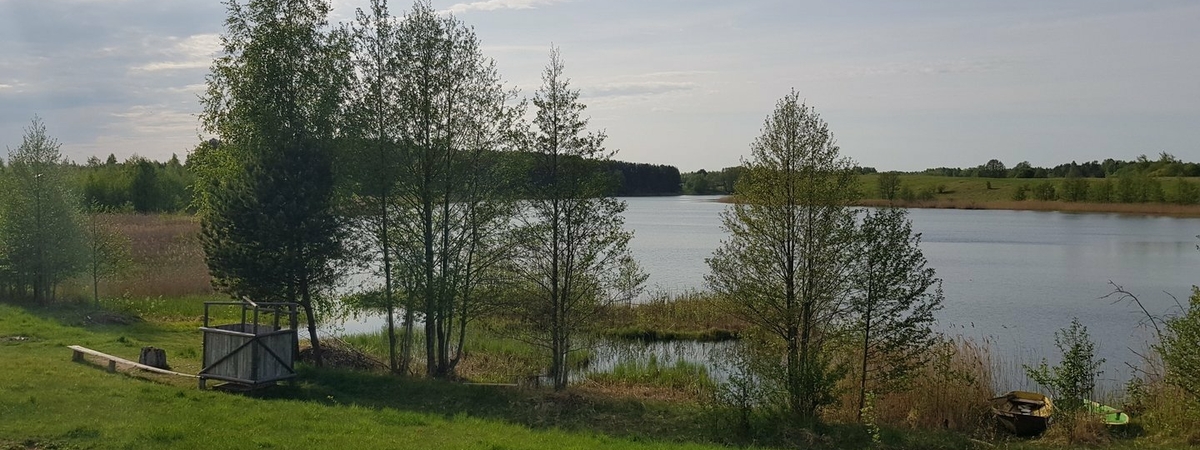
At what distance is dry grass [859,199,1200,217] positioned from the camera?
71812mm

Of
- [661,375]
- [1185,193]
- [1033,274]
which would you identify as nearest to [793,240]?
[661,375]

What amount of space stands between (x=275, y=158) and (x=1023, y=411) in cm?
1413

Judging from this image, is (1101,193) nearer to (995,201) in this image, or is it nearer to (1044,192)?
(1044,192)

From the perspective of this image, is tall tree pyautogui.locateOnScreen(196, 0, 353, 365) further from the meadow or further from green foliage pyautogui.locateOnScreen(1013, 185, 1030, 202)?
green foliage pyautogui.locateOnScreen(1013, 185, 1030, 202)

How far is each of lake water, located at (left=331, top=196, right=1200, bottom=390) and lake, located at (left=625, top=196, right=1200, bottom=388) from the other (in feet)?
0.15

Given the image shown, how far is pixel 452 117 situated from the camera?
15.8 meters

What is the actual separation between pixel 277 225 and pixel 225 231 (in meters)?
1.19

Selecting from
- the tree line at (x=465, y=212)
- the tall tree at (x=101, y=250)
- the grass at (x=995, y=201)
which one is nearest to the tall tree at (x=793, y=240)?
the tree line at (x=465, y=212)

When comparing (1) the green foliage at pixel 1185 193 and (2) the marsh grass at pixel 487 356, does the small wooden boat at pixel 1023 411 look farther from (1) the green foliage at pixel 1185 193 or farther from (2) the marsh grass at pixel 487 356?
(1) the green foliage at pixel 1185 193

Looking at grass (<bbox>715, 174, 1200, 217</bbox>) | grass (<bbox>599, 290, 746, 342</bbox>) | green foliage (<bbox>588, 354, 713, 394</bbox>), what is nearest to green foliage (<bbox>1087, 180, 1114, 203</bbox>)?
grass (<bbox>715, 174, 1200, 217</bbox>)

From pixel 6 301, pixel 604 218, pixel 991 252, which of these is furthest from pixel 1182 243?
pixel 6 301

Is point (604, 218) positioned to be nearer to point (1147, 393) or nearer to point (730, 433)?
point (730, 433)

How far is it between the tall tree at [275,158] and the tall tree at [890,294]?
9.93m

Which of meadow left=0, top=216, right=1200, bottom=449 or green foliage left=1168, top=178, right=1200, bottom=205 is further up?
green foliage left=1168, top=178, right=1200, bottom=205
